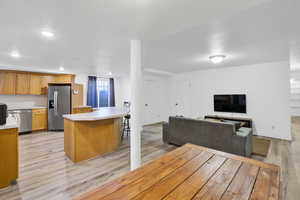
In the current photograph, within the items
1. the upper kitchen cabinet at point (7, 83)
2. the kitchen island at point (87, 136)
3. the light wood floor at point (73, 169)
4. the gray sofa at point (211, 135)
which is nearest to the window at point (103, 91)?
the upper kitchen cabinet at point (7, 83)

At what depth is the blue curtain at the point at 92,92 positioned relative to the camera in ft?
22.9

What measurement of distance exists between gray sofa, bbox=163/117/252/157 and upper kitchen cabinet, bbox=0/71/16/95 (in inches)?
212

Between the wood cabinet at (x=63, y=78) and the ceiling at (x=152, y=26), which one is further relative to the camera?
the wood cabinet at (x=63, y=78)

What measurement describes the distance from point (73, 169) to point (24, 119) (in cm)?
380

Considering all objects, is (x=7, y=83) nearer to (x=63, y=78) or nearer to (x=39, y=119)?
(x=39, y=119)

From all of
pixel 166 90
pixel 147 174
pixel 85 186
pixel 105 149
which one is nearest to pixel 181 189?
pixel 147 174

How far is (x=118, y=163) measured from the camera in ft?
9.70

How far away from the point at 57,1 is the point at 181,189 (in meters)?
2.15

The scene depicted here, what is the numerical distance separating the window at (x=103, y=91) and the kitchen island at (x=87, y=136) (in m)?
4.10

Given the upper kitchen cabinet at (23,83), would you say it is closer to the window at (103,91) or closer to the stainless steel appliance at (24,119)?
the stainless steel appliance at (24,119)

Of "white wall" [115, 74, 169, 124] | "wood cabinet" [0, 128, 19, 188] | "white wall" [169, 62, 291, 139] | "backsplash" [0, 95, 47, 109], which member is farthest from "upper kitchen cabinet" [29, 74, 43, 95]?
"white wall" [169, 62, 291, 139]

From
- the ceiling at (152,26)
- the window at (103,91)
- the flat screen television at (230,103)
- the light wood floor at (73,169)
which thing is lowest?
the light wood floor at (73,169)

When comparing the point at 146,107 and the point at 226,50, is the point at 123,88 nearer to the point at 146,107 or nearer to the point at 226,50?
the point at 146,107

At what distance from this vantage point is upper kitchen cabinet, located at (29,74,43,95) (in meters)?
5.45
